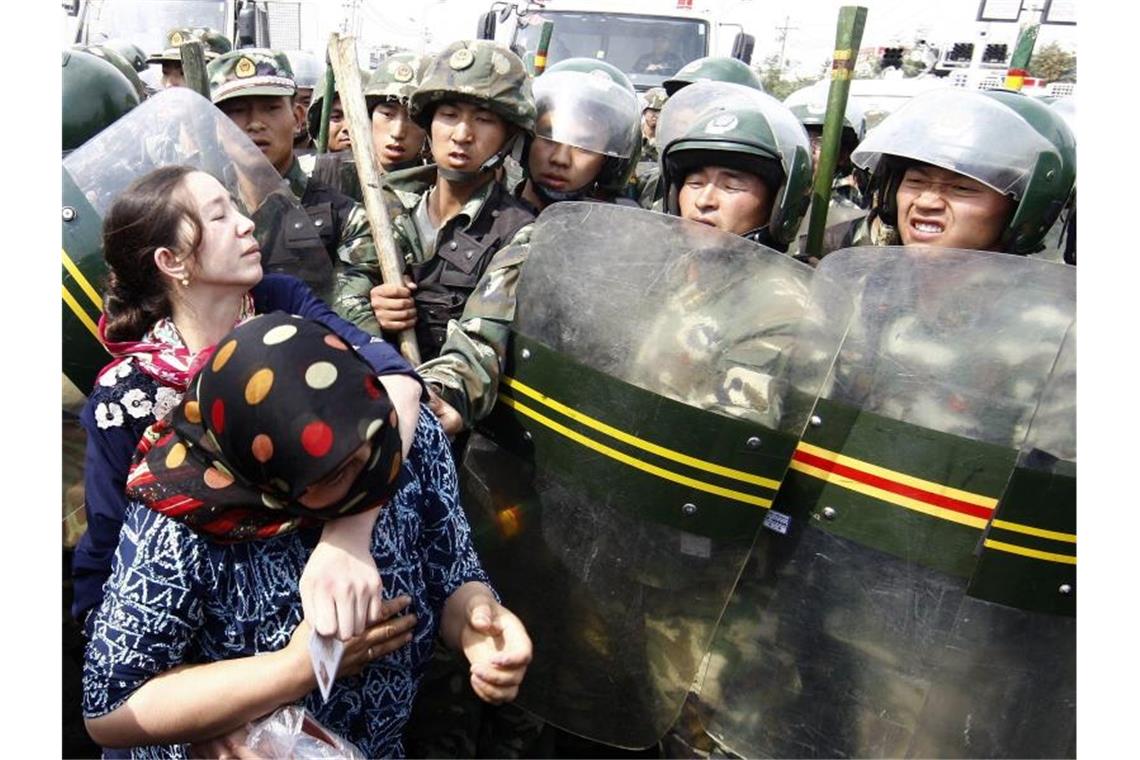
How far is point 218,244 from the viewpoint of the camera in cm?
191

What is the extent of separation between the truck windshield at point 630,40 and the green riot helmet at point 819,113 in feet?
11.3

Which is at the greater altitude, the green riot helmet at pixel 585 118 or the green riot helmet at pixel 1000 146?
the green riot helmet at pixel 1000 146

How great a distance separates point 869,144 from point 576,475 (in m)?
1.30

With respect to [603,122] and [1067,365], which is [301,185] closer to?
[603,122]

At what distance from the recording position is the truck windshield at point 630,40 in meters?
9.77

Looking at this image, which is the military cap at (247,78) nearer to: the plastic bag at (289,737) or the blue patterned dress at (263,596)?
the blue patterned dress at (263,596)

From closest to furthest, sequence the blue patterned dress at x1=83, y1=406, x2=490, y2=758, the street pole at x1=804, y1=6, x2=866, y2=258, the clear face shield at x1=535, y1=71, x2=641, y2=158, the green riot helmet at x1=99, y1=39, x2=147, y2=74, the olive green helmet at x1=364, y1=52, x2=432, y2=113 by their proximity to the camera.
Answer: the blue patterned dress at x1=83, y1=406, x2=490, y2=758 → the street pole at x1=804, y1=6, x2=866, y2=258 → the clear face shield at x1=535, y1=71, x2=641, y2=158 → the olive green helmet at x1=364, y1=52, x2=432, y2=113 → the green riot helmet at x1=99, y1=39, x2=147, y2=74

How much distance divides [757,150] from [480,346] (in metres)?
1.03

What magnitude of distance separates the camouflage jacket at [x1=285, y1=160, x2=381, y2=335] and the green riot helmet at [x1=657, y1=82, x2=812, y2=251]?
970mm

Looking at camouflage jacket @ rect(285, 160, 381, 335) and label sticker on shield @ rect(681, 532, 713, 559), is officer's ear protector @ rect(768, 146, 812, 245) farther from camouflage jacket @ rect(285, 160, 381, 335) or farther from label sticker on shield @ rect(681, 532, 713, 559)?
camouflage jacket @ rect(285, 160, 381, 335)

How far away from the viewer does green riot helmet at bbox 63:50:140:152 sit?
3.19m

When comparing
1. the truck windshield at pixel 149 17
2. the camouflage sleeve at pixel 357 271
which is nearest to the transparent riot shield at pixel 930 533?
the camouflage sleeve at pixel 357 271

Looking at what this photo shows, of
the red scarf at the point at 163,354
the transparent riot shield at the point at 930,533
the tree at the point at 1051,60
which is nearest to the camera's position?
the red scarf at the point at 163,354

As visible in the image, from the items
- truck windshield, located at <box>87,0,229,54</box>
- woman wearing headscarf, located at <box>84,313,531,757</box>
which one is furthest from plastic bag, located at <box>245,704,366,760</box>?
truck windshield, located at <box>87,0,229,54</box>
